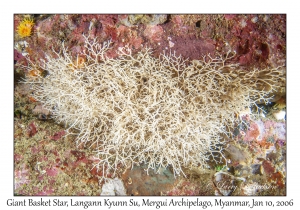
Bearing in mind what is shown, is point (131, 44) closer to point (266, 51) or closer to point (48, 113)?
point (266, 51)

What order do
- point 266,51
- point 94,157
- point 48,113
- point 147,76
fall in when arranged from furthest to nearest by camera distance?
point 48,113 < point 94,157 < point 147,76 < point 266,51

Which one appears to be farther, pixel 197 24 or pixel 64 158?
pixel 64 158

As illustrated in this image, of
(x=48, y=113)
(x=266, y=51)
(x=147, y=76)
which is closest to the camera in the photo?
(x=266, y=51)

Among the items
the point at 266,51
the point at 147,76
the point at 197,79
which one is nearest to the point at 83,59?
the point at 147,76

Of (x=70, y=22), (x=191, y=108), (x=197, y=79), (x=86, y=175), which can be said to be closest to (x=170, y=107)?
(x=191, y=108)

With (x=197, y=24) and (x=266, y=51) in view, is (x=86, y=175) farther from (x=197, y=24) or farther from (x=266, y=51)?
(x=266, y=51)

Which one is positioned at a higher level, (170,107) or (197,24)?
(197,24)

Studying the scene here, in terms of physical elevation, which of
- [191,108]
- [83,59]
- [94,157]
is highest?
[83,59]
